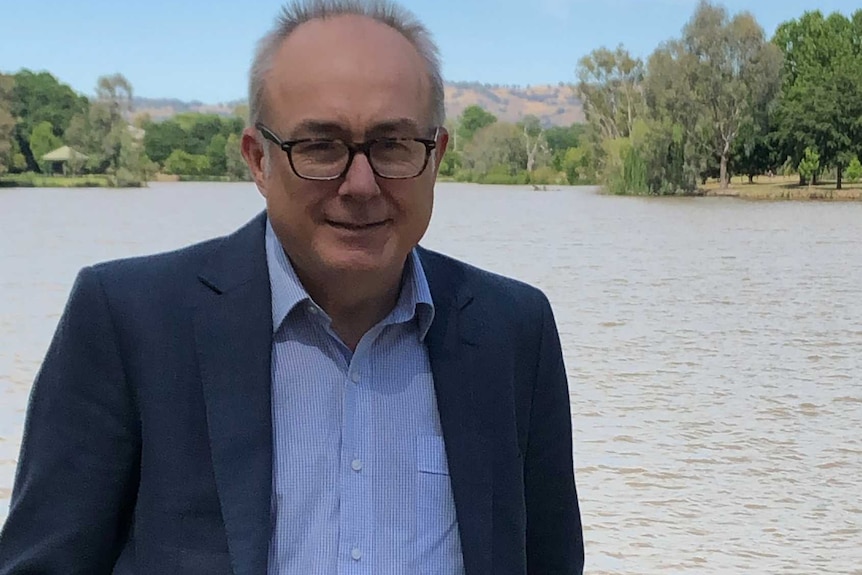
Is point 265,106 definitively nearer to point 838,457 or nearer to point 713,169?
point 838,457

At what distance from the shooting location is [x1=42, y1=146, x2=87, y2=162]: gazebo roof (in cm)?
3647

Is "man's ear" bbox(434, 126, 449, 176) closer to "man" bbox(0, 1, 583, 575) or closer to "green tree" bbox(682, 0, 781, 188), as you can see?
"man" bbox(0, 1, 583, 575)

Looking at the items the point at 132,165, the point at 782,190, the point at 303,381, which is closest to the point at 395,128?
the point at 303,381

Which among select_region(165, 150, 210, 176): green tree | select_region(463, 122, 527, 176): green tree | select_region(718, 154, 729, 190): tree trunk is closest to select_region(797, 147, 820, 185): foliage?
select_region(718, 154, 729, 190): tree trunk

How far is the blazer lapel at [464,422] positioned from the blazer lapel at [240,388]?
0.22 meters

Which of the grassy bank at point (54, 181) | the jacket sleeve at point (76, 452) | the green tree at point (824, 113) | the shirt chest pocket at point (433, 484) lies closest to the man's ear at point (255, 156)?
the jacket sleeve at point (76, 452)

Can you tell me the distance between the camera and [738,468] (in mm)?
6207

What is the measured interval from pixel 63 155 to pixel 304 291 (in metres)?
38.3

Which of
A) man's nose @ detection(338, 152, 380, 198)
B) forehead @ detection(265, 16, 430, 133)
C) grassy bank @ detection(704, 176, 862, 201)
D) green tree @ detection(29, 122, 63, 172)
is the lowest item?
grassy bank @ detection(704, 176, 862, 201)

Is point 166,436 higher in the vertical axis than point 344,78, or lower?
lower

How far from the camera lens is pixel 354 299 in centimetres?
138

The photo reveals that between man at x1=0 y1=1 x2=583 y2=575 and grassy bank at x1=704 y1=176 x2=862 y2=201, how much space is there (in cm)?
3837

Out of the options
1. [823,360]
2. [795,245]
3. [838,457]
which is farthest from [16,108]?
[838,457]

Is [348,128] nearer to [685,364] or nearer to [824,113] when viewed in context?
[685,364]
